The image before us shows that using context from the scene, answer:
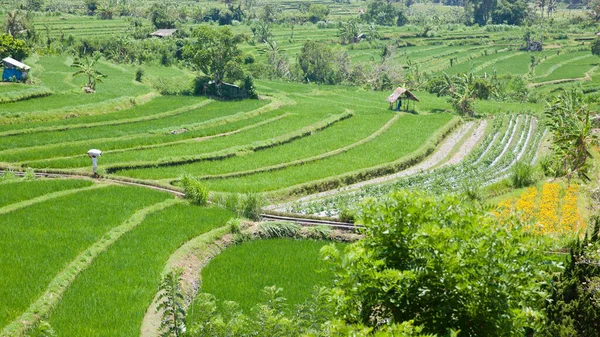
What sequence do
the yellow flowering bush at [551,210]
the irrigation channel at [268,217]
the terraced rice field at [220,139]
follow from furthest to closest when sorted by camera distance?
1. the terraced rice field at [220,139]
2. the irrigation channel at [268,217]
3. the yellow flowering bush at [551,210]

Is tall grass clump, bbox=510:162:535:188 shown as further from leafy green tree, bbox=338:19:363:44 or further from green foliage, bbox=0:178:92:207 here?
leafy green tree, bbox=338:19:363:44

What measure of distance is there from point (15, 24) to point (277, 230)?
45.8 meters

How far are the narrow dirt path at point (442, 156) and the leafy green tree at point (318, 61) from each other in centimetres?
1957

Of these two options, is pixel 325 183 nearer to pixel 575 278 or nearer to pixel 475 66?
pixel 575 278

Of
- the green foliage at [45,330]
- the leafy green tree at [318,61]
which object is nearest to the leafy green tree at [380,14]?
the leafy green tree at [318,61]

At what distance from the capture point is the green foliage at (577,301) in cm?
1188

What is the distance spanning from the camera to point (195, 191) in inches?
808

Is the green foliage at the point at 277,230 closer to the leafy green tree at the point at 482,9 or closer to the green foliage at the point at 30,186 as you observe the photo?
the green foliage at the point at 30,186

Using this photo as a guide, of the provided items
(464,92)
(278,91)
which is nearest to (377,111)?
(464,92)

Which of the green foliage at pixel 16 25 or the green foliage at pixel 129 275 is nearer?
the green foliage at pixel 129 275

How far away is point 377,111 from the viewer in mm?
43031

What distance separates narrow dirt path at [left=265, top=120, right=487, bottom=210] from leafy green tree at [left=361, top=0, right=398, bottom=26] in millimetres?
60851

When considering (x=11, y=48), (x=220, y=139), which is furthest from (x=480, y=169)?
(x=11, y=48)

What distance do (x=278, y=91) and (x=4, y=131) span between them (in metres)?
24.7
